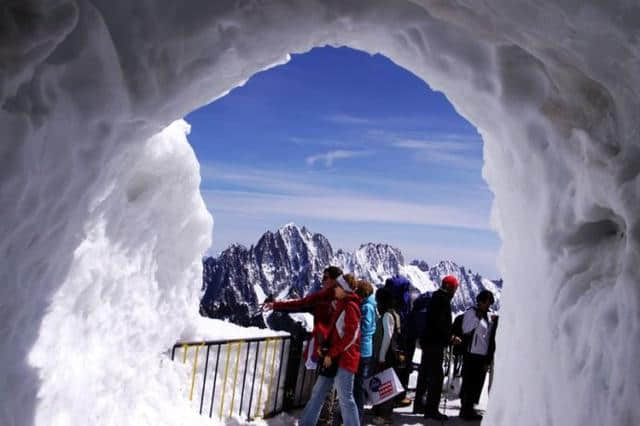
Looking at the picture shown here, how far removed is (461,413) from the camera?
7.16 metres

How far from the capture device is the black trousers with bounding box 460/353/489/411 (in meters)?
6.96

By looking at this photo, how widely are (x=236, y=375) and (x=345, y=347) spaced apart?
1.76m

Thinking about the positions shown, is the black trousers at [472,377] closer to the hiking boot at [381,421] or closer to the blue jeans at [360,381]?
the hiking boot at [381,421]

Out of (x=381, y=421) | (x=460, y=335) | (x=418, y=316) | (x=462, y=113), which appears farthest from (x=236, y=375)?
(x=462, y=113)

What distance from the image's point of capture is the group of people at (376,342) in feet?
18.1

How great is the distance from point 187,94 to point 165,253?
3.24 m

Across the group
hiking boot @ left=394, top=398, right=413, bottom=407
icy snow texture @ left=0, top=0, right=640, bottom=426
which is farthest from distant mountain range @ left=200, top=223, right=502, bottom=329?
icy snow texture @ left=0, top=0, right=640, bottom=426

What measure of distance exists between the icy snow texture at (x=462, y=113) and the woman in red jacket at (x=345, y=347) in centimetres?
203

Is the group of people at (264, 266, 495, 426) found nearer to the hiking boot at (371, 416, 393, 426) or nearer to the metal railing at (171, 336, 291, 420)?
the hiking boot at (371, 416, 393, 426)

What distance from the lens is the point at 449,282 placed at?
6.71 meters

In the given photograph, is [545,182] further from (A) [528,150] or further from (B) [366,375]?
(B) [366,375]

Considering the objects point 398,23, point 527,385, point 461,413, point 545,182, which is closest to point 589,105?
point 545,182

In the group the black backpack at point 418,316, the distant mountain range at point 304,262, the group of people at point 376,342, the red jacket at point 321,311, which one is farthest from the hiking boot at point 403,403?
the distant mountain range at point 304,262

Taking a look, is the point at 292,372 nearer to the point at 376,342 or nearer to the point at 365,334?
the point at 376,342
